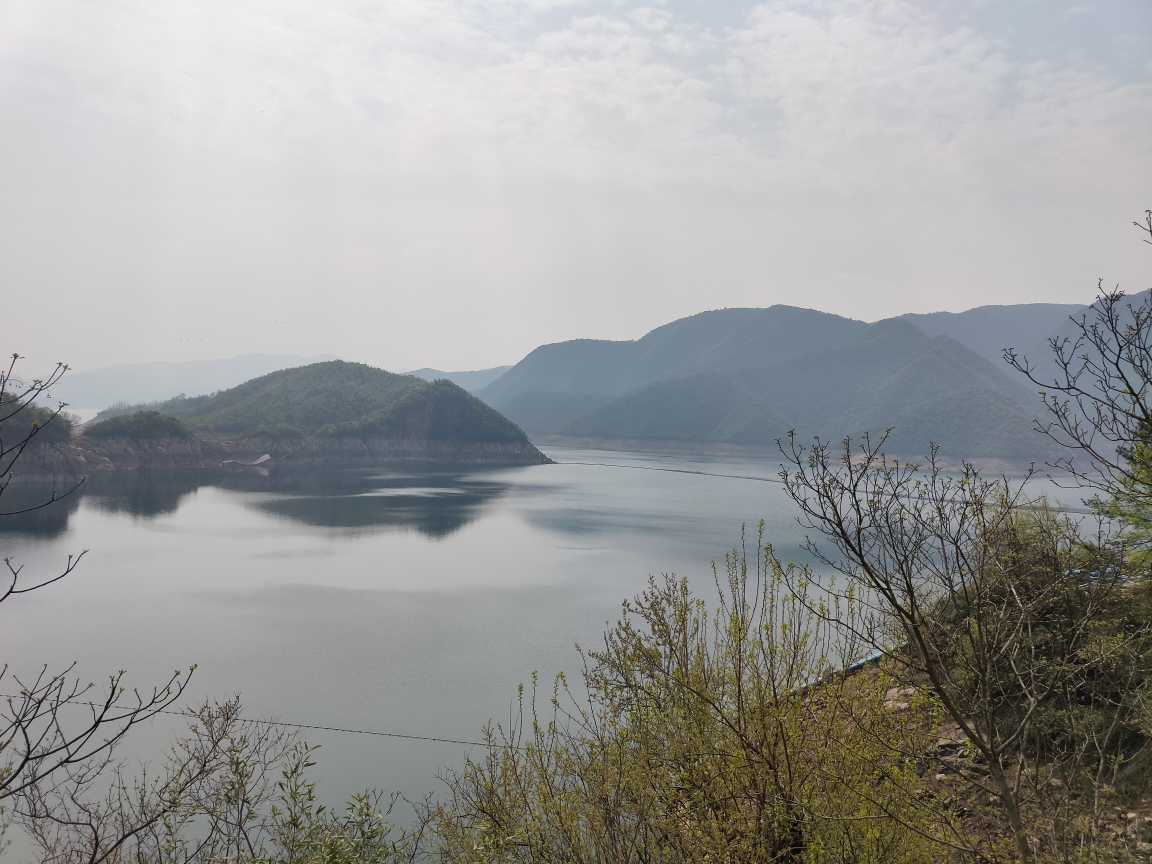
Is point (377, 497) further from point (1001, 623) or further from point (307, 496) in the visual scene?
point (1001, 623)

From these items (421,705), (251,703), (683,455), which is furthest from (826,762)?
(683,455)

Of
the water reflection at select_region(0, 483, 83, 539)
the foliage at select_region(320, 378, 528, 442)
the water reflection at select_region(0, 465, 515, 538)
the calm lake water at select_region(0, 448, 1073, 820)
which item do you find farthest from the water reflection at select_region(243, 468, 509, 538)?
the foliage at select_region(320, 378, 528, 442)

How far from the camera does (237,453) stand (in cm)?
7131

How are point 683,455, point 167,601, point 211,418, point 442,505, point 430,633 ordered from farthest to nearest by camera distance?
1. point 683,455
2. point 211,418
3. point 442,505
4. point 167,601
5. point 430,633

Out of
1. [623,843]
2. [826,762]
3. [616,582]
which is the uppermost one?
[826,762]

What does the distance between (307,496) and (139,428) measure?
20.6 metres

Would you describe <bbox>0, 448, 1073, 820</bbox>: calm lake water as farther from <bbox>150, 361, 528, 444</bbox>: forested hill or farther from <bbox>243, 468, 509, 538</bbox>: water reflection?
<bbox>150, 361, 528, 444</bbox>: forested hill

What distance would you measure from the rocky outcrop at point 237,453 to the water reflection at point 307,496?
1.42 metres

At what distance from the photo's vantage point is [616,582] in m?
25.8

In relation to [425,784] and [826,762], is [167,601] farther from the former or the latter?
[826,762]

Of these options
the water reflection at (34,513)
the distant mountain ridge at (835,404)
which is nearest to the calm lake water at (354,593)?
the water reflection at (34,513)

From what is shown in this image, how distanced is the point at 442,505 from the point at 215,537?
1606 cm

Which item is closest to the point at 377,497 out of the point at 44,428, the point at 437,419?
the point at 44,428

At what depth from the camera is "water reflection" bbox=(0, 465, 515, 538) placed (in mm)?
38719
